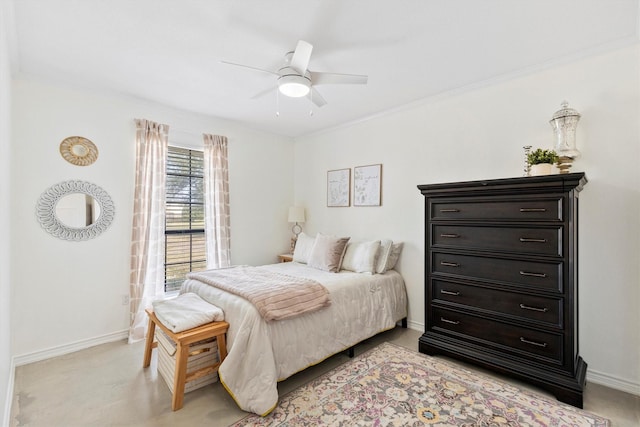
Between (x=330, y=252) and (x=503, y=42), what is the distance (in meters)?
2.44

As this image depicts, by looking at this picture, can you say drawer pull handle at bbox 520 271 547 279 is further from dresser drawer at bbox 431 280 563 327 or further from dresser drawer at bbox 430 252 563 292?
dresser drawer at bbox 431 280 563 327

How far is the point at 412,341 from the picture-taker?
3066 millimetres

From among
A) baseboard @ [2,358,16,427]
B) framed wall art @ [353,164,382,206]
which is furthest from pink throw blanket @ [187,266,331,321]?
framed wall art @ [353,164,382,206]

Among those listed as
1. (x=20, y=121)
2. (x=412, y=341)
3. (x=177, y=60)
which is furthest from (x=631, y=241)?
(x=20, y=121)

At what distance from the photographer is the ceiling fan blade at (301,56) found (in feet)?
6.40

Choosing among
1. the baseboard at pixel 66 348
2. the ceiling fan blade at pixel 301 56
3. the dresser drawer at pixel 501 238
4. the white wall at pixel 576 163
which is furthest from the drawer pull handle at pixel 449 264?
the baseboard at pixel 66 348

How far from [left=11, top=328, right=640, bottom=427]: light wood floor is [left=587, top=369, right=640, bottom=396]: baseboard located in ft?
0.17

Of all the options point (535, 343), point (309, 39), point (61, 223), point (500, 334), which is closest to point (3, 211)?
point (61, 223)

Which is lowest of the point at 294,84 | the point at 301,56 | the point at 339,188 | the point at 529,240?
the point at 529,240

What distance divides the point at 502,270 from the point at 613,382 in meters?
1.14

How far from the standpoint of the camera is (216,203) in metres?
3.90

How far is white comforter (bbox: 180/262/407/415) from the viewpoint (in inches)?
77.9

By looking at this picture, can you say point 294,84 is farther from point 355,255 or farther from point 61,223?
point 61,223

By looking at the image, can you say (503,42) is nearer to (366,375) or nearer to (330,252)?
(330,252)
